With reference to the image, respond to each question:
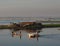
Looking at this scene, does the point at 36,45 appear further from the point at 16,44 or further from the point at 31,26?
the point at 31,26

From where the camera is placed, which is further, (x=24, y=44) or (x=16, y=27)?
(x=16, y=27)

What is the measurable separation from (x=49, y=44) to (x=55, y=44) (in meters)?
0.34

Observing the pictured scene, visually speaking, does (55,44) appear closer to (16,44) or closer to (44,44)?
(44,44)

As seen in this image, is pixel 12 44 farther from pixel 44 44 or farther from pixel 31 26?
pixel 31 26

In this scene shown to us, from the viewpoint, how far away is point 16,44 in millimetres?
13578

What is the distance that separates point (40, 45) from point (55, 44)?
865 mm

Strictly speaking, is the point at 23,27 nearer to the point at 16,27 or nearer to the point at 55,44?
the point at 16,27

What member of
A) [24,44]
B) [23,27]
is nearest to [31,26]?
[23,27]

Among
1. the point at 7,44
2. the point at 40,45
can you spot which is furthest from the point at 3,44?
the point at 40,45

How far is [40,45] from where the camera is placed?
13086mm

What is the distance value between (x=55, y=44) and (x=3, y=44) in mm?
2931

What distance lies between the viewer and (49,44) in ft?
43.8

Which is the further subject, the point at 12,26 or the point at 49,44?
the point at 12,26

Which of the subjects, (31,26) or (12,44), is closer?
(12,44)
